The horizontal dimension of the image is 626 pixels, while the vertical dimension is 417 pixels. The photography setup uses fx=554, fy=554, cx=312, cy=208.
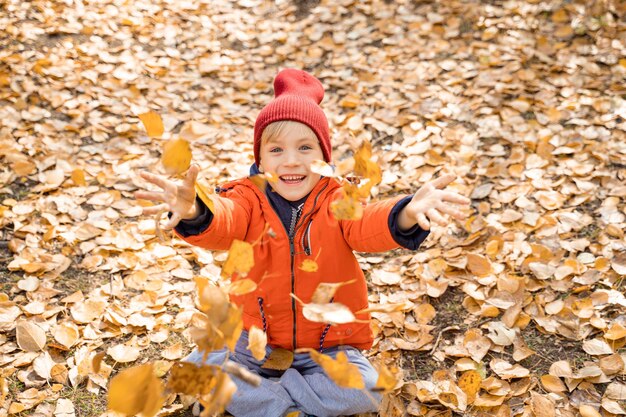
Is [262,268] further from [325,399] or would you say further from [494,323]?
[494,323]

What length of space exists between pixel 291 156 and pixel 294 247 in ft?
0.88

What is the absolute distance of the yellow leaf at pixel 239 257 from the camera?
1.15 metres

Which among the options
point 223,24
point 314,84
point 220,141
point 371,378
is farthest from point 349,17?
point 371,378

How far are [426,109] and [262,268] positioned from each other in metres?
1.86

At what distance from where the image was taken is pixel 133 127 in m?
3.18

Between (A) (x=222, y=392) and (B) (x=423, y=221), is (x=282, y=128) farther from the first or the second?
(A) (x=222, y=392)

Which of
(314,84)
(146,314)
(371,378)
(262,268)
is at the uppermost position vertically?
(314,84)

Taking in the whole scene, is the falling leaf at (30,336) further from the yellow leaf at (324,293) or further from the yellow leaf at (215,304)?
the yellow leaf at (324,293)

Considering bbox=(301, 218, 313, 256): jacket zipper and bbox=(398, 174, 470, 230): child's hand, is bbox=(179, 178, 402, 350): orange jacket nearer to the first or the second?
bbox=(301, 218, 313, 256): jacket zipper

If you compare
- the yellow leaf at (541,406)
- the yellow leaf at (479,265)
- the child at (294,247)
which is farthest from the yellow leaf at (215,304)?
the yellow leaf at (479,265)

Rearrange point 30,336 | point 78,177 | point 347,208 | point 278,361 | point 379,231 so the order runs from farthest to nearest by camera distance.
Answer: point 78,177 < point 30,336 < point 278,361 < point 379,231 < point 347,208

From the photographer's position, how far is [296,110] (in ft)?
5.38

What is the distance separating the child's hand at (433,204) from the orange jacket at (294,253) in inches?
7.9

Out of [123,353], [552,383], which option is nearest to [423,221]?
[552,383]
